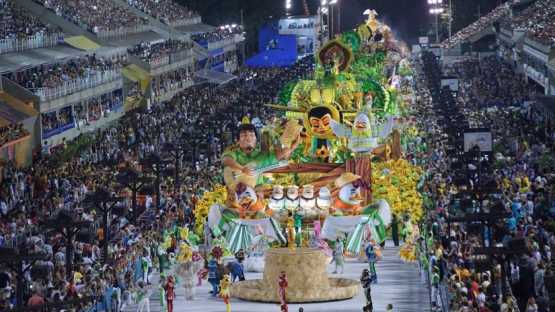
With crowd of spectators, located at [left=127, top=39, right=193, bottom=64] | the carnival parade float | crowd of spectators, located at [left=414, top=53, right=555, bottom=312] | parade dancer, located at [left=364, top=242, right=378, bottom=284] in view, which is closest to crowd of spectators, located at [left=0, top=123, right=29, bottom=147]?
the carnival parade float

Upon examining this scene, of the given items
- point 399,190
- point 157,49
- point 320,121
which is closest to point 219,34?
point 157,49

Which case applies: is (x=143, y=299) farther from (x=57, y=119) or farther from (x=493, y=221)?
(x=57, y=119)

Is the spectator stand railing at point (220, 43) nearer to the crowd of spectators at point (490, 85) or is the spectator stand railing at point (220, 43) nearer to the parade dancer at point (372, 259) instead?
the crowd of spectators at point (490, 85)

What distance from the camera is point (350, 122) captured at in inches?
2254

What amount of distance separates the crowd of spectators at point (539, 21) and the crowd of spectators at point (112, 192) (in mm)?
15996

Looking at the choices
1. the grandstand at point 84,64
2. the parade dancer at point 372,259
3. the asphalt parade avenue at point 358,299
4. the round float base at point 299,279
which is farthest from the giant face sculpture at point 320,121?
the grandstand at point 84,64

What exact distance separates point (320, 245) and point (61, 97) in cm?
2953

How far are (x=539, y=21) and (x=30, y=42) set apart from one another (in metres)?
43.8

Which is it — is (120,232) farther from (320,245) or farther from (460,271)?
(460,271)

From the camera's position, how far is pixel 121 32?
337 feet

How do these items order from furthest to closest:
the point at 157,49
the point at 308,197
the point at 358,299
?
the point at 157,49
the point at 308,197
the point at 358,299

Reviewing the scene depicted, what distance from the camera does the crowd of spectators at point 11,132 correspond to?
64.3 metres

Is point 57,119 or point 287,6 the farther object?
point 287,6

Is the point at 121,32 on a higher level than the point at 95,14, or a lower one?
lower
